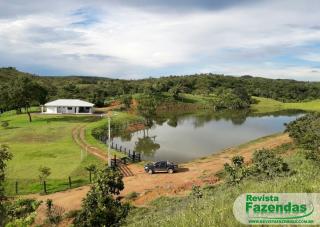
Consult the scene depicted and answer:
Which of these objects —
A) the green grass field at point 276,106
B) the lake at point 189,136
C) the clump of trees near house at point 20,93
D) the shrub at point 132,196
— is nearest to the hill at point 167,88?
the green grass field at point 276,106

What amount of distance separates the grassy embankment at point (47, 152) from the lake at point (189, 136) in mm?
7991

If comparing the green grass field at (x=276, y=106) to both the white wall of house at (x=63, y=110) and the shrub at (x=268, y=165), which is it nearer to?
the white wall of house at (x=63, y=110)

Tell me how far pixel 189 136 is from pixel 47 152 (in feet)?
94.3

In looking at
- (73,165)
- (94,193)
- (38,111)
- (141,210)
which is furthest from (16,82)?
(94,193)

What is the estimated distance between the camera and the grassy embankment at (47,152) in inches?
1538

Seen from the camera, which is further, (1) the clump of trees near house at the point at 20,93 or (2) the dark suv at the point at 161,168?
(1) the clump of trees near house at the point at 20,93

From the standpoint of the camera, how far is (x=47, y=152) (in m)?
51.9

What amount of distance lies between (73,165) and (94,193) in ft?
88.9

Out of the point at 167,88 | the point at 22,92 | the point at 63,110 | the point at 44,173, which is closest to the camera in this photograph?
the point at 44,173

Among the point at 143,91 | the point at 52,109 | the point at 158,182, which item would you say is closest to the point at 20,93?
the point at 52,109

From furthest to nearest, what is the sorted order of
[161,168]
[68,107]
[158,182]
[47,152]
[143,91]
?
[143,91], [68,107], [47,152], [161,168], [158,182]

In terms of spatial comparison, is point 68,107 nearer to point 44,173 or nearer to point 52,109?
point 52,109

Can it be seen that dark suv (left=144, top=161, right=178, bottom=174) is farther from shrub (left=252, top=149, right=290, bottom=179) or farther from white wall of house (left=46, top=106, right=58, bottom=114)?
white wall of house (left=46, top=106, right=58, bottom=114)

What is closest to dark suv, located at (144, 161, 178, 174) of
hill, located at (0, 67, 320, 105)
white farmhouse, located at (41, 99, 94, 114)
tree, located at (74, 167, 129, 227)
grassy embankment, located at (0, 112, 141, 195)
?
grassy embankment, located at (0, 112, 141, 195)
